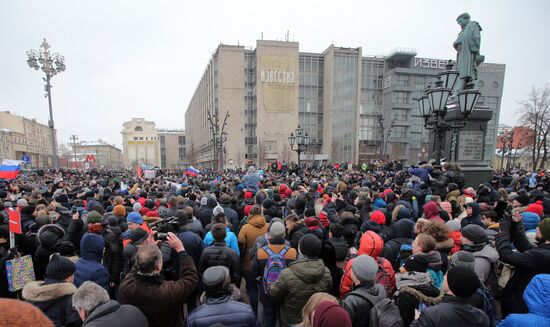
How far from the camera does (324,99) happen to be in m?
68.8

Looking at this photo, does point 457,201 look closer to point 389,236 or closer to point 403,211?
point 403,211

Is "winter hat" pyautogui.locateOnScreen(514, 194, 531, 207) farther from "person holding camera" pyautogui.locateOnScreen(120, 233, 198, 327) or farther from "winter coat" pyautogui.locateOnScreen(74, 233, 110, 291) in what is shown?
"winter coat" pyautogui.locateOnScreen(74, 233, 110, 291)

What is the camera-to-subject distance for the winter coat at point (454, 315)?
2191 mm

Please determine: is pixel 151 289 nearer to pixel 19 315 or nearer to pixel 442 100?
pixel 19 315

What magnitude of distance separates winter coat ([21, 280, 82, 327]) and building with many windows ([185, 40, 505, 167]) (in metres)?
59.0

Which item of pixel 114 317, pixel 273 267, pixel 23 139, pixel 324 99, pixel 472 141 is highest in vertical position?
pixel 324 99

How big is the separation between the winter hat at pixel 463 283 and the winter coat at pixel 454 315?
8cm

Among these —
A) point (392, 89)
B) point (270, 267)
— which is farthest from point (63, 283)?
point (392, 89)

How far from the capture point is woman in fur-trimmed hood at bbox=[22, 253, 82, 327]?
8.85 ft

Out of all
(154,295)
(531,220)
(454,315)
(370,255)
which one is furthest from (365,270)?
(531,220)

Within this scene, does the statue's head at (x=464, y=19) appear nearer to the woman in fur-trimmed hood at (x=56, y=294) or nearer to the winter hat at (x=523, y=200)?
the winter hat at (x=523, y=200)

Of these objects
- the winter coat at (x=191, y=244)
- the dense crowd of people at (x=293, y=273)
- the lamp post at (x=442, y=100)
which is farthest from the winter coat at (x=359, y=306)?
the lamp post at (x=442, y=100)

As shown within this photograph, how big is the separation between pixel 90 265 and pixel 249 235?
2430 millimetres

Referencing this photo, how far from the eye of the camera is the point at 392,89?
64625mm
